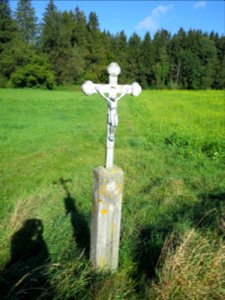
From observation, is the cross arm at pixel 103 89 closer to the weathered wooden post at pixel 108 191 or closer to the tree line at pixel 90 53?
the weathered wooden post at pixel 108 191

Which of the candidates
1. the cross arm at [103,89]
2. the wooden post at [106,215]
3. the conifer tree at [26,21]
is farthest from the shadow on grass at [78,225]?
the conifer tree at [26,21]

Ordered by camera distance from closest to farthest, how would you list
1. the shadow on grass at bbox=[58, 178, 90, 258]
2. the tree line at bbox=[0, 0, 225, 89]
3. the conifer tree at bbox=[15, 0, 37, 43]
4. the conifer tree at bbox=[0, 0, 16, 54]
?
1. the shadow on grass at bbox=[58, 178, 90, 258]
2. the tree line at bbox=[0, 0, 225, 89]
3. the conifer tree at bbox=[0, 0, 16, 54]
4. the conifer tree at bbox=[15, 0, 37, 43]

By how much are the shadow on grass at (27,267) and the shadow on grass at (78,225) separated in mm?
388

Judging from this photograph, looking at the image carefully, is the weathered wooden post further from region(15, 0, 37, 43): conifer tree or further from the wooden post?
region(15, 0, 37, 43): conifer tree

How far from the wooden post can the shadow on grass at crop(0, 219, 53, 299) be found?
1.60ft

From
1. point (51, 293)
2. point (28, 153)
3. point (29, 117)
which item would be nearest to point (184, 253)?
point (51, 293)

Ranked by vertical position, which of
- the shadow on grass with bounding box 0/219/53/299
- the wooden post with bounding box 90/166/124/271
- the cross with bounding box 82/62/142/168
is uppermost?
the cross with bounding box 82/62/142/168

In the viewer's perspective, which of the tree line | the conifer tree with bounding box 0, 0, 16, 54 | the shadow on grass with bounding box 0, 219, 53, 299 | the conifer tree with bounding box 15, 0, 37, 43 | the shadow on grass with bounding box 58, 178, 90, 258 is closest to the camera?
the shadow on grass with bounding box 0, 219, 53, 299

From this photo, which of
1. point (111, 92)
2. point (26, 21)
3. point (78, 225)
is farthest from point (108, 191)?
point (26, 21)

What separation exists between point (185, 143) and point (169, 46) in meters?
62.7

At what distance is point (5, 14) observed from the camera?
162 ft

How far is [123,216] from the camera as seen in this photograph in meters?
3.76

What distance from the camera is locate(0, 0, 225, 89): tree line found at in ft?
138

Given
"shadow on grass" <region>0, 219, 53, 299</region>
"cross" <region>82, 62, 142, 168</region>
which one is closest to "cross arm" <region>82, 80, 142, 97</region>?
"cross" <region>82, 62, 142, 168</region>
